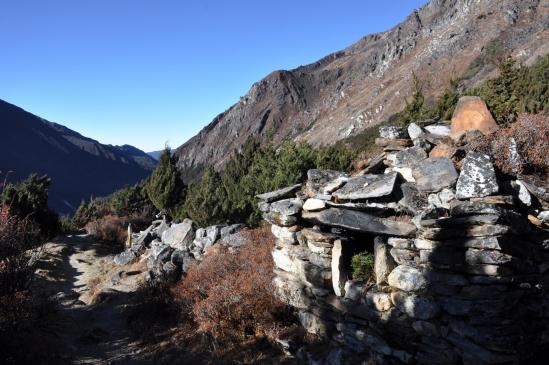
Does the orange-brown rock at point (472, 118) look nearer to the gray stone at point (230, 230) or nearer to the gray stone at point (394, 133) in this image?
the gray stone at point (394, 133)

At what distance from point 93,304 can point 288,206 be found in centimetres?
888

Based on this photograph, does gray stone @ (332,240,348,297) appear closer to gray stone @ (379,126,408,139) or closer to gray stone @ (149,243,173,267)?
gray stone @ (379,126,408,139)

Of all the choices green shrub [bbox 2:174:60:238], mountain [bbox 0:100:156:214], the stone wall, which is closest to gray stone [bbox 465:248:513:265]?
the stone wall

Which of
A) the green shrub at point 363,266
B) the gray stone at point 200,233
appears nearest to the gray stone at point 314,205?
the green shrub at point 363,266

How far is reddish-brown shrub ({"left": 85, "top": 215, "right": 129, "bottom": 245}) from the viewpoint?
958 inches

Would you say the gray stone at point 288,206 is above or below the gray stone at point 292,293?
above

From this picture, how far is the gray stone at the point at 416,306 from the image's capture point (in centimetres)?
596

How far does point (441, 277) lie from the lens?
232 inches

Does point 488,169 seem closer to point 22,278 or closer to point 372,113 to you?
point 22,278

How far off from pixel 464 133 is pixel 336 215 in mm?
2911

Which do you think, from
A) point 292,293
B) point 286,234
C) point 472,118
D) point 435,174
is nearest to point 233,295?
point 292,293

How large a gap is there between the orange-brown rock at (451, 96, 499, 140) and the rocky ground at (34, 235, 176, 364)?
8342 millimetres

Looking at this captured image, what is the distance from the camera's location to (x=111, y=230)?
24.9m

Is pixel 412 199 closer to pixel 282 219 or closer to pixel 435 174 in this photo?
pixel 435 174
